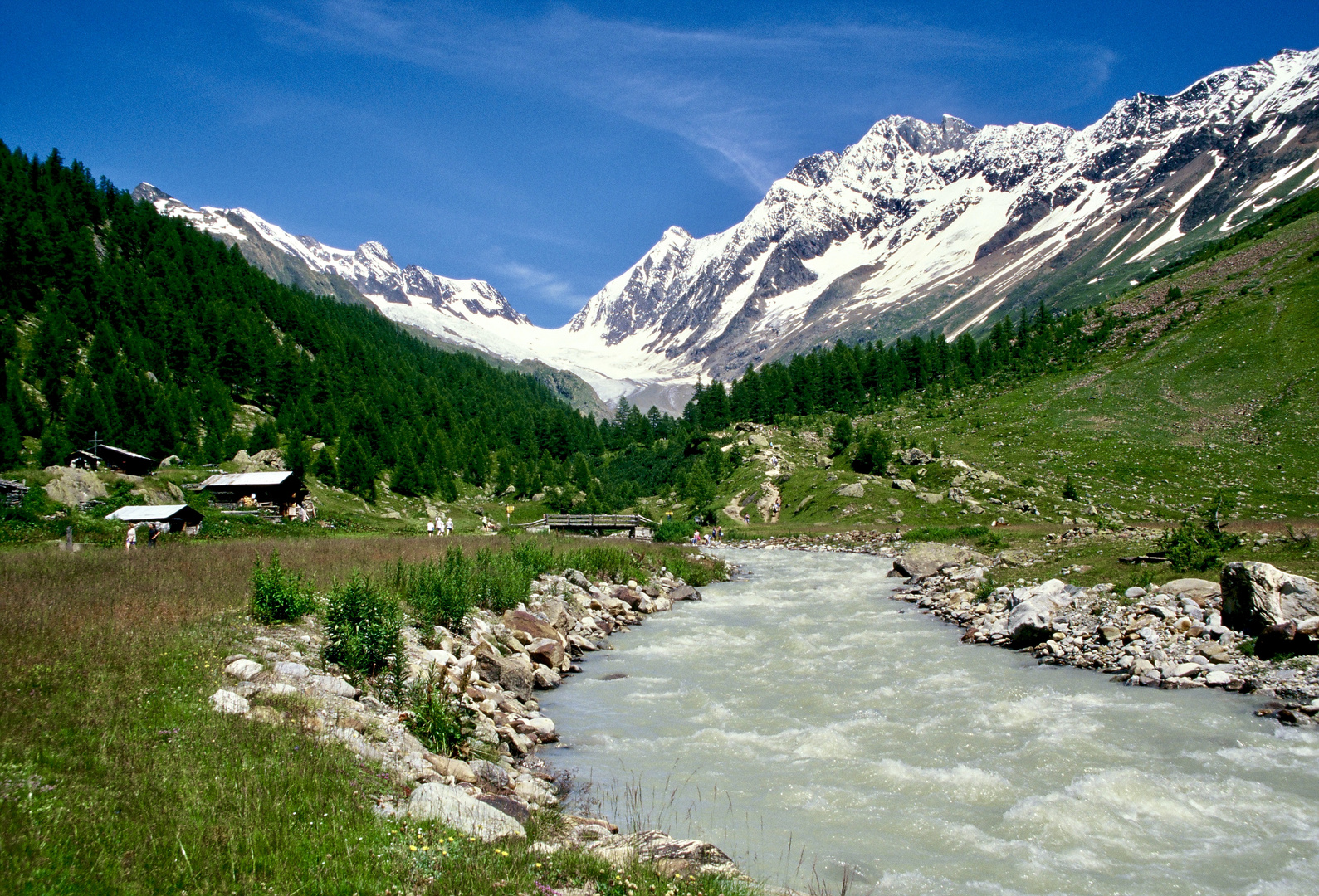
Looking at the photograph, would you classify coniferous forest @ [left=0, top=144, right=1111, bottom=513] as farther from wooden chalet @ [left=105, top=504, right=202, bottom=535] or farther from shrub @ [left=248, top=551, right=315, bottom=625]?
shrub @ [left=248, top=551, right=315, bottom=625]

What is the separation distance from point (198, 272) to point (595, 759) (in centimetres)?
14256

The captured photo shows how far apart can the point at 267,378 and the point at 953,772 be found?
116m

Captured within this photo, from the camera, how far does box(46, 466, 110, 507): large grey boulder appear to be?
44469mm

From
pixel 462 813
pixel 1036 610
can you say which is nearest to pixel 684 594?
pixel 1036 610

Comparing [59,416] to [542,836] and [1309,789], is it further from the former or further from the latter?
[1309,789]

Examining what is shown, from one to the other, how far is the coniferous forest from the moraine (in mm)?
64119

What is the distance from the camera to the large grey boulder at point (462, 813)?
6.86 meters

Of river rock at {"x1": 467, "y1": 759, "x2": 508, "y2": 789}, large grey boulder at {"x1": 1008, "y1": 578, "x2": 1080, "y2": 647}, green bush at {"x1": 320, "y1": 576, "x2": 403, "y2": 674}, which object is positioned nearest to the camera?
river rock at {"x1": 467, "y1": 759, "x2": 508, "y2": 789}

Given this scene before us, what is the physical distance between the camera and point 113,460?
6341 centimetres

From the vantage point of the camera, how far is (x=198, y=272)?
121375 millimetres

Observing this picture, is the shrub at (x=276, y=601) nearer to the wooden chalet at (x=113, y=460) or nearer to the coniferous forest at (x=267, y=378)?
the wooden chalet at (x=113, y=460)

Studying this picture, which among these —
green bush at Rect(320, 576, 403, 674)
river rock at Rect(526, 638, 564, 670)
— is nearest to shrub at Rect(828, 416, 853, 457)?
river rock at Rect(526, 638, 564, 670)

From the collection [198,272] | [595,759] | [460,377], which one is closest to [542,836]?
[595,759]

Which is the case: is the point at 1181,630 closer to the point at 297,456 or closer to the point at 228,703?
the point at 228,703
